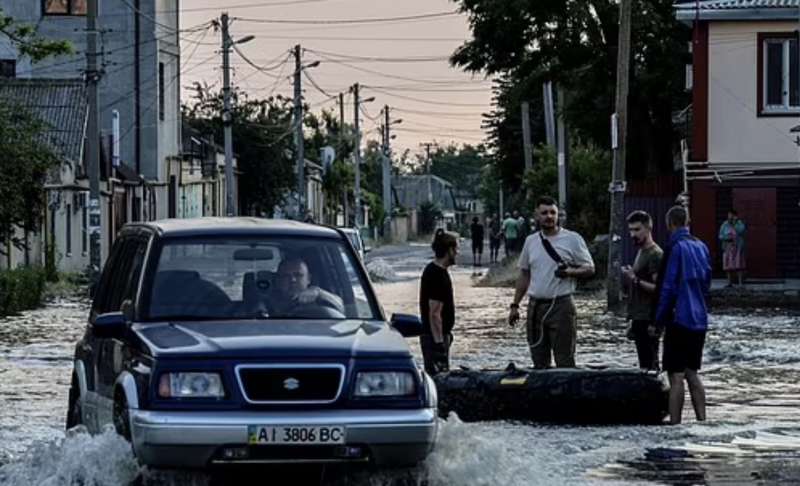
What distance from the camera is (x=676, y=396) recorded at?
15.0 m

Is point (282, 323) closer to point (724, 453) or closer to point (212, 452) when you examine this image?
point (212, 452)

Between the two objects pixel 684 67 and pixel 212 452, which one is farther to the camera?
pixel 684 67

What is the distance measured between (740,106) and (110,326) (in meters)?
30.7

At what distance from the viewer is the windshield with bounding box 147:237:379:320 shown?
1127 cm

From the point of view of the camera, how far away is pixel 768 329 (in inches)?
1130

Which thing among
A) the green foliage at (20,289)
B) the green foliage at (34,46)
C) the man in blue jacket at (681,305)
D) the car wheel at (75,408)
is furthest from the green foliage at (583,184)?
the car wheel at (75,408)

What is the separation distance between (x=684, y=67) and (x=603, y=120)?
2477 mm

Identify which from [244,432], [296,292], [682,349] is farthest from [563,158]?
[244,432]

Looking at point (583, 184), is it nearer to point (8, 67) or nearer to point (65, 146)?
point (65, 146)

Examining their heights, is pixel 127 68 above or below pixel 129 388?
above

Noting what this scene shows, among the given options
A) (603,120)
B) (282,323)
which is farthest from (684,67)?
(282,323)

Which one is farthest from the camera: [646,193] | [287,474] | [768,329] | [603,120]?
[603,120]

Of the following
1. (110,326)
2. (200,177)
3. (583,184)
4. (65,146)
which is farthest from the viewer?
(200,177)

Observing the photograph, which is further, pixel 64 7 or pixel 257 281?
pixel 64 7
